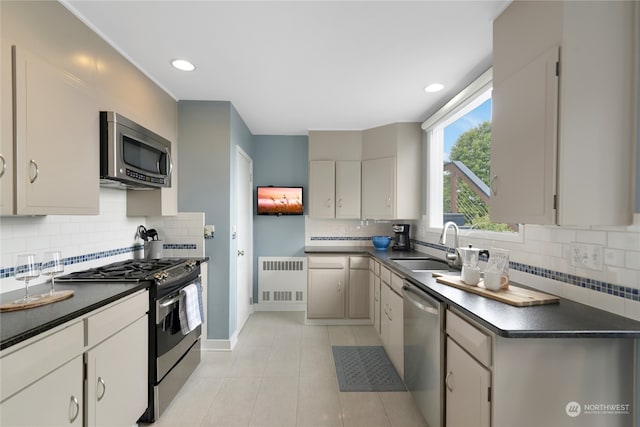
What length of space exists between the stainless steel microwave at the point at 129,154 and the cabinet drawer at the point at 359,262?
7.40ft

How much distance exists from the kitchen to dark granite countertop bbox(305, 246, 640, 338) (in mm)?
105

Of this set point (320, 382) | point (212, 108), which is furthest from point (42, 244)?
point (320, 382)

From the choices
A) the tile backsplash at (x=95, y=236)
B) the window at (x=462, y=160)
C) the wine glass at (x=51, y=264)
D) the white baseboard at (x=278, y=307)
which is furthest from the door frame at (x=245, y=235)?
the window at (x=462, y=160)

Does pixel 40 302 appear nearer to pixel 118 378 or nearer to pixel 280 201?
pixel 118 378

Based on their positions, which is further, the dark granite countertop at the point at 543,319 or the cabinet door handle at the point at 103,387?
the cabinet door handle at the point at 103,387

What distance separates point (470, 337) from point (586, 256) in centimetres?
74

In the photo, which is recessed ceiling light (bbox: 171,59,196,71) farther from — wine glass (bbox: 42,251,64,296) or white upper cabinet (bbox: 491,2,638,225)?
white upper cabinet (bbox: 491,2,638,225)

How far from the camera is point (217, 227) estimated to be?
2990mm

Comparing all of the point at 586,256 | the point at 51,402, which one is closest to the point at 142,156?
the point at 51,402

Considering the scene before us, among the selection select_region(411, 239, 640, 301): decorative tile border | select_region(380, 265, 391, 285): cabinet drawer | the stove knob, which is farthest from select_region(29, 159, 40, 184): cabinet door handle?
select_region(411, 239, 640, 301): decorative tile border

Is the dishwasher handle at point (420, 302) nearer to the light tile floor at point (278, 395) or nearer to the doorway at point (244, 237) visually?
the light tile floor at point (278, 395)

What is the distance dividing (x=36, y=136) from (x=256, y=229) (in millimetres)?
2935

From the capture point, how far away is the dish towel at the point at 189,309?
228cm
